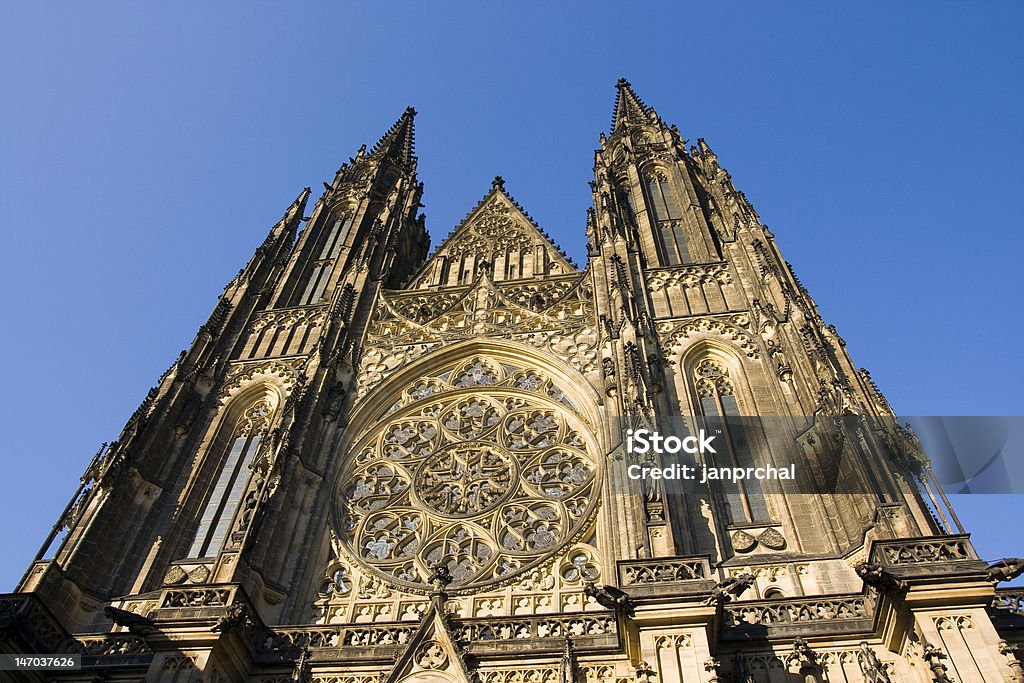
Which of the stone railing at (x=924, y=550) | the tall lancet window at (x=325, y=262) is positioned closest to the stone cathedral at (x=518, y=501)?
the stone railing at (x=924, y=550)

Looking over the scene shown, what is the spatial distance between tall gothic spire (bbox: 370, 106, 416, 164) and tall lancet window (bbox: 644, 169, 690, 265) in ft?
36.2

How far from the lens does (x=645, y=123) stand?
2966cm

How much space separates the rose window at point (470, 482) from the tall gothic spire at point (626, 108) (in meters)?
15.6

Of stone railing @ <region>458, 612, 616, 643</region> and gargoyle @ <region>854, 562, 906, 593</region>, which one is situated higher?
stone railing @ <region>458, 612, 616, 643</region>

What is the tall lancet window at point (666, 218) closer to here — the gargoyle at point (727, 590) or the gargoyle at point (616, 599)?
the gargoyle at point (727, 590)

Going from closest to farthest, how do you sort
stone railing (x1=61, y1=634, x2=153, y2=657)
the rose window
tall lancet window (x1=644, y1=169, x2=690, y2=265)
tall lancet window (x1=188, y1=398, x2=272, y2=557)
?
stone railing (x1=61, y1=634, x2=153, y2=657)
the rose window
tall lancet window (x1=188, y1=398, x2=272, y2=557)
tall lancet window (x1=644, y1=169, x2=690, y2=265)

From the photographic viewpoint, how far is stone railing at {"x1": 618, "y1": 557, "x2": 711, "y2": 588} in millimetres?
11156

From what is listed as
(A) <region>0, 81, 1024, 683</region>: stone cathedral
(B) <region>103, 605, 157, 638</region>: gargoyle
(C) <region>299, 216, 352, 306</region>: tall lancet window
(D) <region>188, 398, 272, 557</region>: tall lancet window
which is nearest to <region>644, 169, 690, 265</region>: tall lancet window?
(A) <region>0, 81, 1024, 683</region>: stone cathedral

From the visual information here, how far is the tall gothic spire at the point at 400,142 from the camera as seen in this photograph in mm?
32531

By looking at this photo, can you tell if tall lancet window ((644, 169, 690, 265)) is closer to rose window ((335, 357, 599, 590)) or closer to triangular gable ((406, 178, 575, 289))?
triangular gable ((406, 178, 575, 289))

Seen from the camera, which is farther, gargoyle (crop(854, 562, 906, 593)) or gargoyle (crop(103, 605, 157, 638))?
gargoyle (crop(103, 605, 157, 638))

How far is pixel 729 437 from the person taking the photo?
1573cm

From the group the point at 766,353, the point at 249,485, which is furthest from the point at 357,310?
the point at 766,353

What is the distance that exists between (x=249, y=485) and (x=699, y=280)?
1085cm
